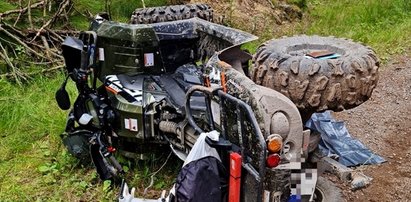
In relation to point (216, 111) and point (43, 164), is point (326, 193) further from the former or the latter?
point (43, 164)

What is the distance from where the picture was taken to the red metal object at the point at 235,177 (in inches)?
109

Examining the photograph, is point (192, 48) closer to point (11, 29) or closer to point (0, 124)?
point (0, 124)

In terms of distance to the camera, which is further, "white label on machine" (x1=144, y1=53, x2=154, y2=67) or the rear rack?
"white label on machine" (x1=144, y1=53, x2=154, y2=67)

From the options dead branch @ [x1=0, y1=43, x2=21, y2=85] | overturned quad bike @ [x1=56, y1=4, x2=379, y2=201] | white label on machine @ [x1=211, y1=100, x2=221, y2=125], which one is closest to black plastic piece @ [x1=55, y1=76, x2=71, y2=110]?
overturned quad bike @ [x1=56, y1=4, x2=379, y2=201]

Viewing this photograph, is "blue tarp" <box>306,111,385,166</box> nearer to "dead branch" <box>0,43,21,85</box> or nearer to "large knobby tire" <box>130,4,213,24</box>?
"large knobby tire" <box>130,4,213,24</box>

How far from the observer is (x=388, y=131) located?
4.89m

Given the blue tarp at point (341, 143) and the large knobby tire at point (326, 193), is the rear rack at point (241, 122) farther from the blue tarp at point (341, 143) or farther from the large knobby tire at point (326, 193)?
the blue tarp at point (341, 143)

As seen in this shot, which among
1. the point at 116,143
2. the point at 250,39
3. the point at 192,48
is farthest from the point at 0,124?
the point at 250,39

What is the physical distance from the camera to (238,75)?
116 inches

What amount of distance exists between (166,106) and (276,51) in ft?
2.97

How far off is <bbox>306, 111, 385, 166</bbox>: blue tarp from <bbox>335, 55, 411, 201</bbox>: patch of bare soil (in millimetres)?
99

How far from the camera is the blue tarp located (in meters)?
4.30

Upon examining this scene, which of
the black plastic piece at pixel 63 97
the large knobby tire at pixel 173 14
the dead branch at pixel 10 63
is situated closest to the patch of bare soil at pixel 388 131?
the large knobby tire at pixel 173 14

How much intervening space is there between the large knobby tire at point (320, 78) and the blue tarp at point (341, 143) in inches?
40.7
